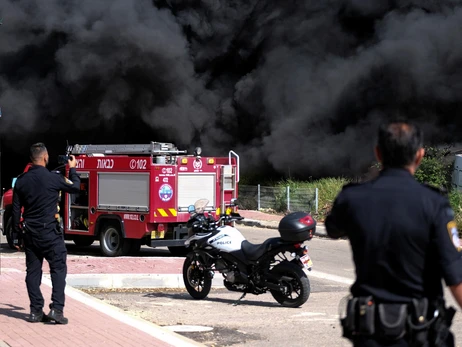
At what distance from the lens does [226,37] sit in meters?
25.4

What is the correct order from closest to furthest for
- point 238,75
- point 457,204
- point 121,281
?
point 121,281
point 457,204
point 238,75

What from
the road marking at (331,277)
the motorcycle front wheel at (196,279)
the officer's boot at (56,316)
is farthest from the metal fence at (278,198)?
the officer's boot at (56,316)

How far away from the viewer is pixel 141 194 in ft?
42.4

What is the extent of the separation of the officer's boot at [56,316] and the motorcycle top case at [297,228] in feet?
8.04

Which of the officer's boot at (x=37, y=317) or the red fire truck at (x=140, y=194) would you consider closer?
the officer's boot at (x=37, y=317)

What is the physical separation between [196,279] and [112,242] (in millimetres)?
4810

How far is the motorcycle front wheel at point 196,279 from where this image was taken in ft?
28.9

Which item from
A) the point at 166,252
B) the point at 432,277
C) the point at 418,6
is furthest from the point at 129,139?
the point at 432,277

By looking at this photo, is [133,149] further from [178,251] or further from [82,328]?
[82,328]

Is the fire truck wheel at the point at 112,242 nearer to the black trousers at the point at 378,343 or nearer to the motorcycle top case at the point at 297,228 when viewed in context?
the motorcycle top case at the point at 297,228

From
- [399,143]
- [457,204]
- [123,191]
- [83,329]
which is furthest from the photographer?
[457,204]

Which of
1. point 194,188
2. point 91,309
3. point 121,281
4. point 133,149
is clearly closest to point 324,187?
point 194,188

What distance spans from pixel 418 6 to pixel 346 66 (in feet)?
9.16

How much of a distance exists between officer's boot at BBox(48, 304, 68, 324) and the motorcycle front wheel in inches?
91.8
